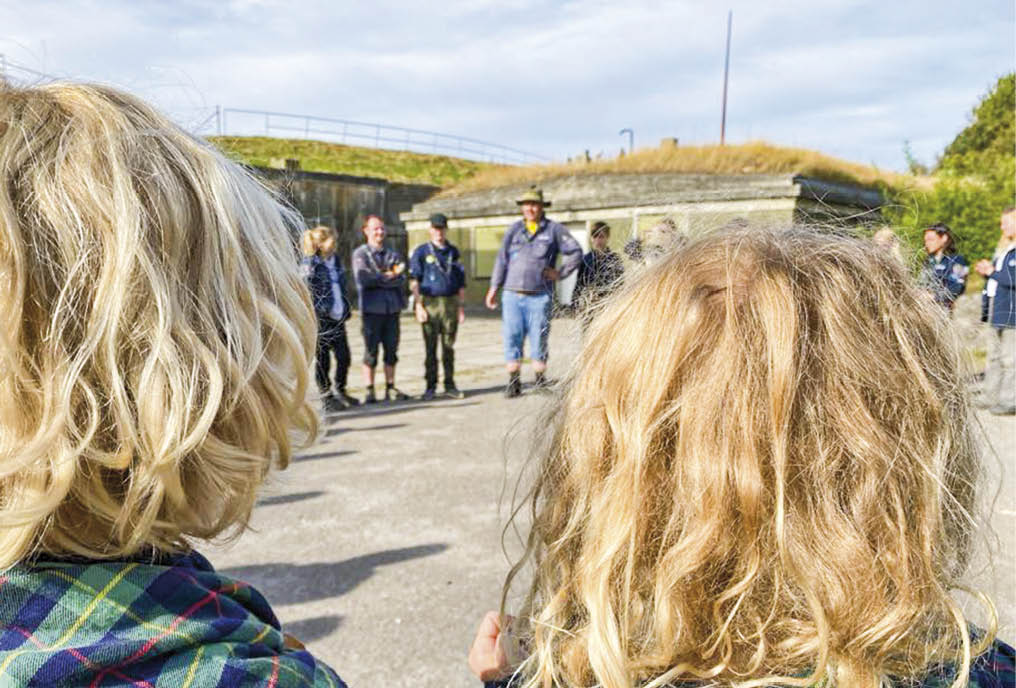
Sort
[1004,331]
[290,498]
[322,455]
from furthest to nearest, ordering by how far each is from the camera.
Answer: [1004,331] → [322,455] → [290,498]

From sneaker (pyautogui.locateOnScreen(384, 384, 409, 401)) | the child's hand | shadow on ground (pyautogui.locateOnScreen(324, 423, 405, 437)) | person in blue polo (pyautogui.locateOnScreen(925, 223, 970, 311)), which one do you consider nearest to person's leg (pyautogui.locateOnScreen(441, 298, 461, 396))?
sneaker (pyautogui.locateOnScreen(384, 384, 409, 401))

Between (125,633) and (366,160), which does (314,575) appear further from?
(366,160)

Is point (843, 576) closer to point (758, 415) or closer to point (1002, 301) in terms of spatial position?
point (758, 415)

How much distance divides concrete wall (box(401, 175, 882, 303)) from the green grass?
6.29 meters

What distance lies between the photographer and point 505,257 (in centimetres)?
823

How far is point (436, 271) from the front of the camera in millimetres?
8422

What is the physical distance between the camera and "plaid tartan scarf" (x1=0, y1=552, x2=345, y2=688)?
979 millimetres

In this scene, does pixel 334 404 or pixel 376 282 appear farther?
pixel 376 282

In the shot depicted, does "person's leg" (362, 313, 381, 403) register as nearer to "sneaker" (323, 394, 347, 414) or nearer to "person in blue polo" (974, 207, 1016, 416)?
"sneaker" (323, 394, 347, 414)

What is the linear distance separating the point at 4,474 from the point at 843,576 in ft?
3.38

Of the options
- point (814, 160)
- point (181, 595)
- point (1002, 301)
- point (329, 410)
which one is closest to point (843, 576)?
point (181, 595)

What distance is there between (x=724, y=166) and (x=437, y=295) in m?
12.1

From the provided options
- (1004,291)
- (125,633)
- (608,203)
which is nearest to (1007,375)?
(1004,291)

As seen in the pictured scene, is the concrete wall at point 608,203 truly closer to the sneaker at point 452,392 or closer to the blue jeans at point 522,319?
the blue jeans at point 522,319
